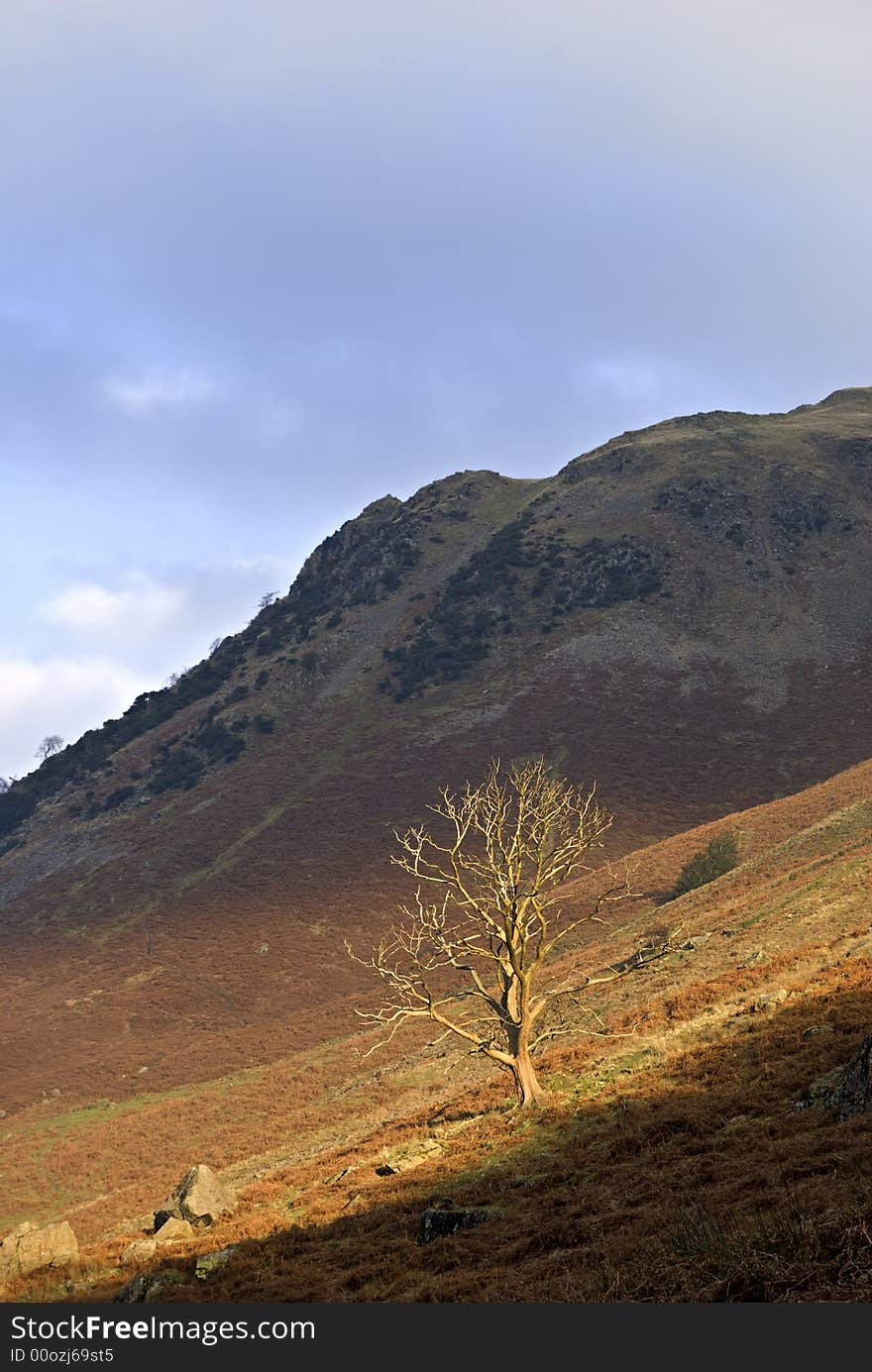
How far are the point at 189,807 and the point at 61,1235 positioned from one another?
93444 millimetres

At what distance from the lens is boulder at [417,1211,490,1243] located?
1532 centimetres

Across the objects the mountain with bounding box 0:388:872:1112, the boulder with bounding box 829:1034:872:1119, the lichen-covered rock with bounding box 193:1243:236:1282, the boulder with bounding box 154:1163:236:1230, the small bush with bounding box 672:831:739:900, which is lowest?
the small bush with bounding box 672:831:739:900

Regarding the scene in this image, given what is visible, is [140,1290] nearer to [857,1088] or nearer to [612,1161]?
[612,1161]

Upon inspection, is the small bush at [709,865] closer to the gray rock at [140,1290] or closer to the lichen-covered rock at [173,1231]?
the lichen-covered rock at [173,1231]

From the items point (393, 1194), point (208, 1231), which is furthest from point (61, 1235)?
point (393, 1194)

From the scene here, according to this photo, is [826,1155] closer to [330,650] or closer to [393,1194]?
[393,1194]

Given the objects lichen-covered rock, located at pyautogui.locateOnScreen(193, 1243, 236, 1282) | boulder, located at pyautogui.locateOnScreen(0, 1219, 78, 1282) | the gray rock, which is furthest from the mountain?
the gray rock

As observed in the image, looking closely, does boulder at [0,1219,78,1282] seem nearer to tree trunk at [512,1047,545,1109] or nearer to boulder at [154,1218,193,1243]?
boulder at [154,1218,193,1243]

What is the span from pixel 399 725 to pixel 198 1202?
94714 mm

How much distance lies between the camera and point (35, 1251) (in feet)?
65.7

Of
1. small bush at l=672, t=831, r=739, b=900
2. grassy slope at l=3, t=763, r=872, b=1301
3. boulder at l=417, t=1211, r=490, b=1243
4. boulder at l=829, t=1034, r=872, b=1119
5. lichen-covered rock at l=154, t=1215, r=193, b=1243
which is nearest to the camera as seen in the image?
grassy slope at l=3, t=763, r=872, b=1301

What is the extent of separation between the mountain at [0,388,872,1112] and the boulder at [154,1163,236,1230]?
3750cm

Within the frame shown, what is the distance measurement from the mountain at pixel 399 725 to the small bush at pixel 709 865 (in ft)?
70.3

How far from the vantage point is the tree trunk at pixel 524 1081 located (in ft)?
77.8
